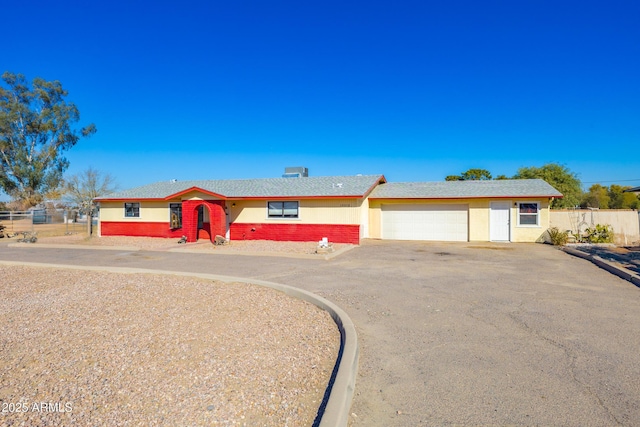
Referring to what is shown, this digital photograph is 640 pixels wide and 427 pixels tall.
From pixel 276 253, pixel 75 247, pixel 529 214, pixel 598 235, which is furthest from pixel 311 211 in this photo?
pixel 598 235

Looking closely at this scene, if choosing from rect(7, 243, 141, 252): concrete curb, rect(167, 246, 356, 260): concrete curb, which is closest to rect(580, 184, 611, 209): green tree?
rect(167, 246, 356, 260): concrete curb

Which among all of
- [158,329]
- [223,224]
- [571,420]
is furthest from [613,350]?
[223,224]

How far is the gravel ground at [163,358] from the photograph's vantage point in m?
3.38

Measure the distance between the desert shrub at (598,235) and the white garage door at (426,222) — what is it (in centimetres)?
545

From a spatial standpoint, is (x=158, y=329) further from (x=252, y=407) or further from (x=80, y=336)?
(x=252, y=407)

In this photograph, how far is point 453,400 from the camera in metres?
3.69

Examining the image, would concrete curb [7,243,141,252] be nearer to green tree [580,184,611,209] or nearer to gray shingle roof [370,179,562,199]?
gray shingle roof [370,179,562,199]

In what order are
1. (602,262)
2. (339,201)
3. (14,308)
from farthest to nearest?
(339,201) < (602,262) < (14,308)

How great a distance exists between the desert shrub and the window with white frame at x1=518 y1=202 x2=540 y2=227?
7.52 feet

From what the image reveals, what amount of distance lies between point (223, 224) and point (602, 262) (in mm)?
15823

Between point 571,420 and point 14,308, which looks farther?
point 14,308

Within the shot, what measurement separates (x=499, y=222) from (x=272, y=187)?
39.5 feet

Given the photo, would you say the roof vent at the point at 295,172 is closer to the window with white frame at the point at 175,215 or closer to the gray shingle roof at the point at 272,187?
the gray shingle roof at the point at 272,187

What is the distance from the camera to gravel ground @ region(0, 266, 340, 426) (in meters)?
3.38
